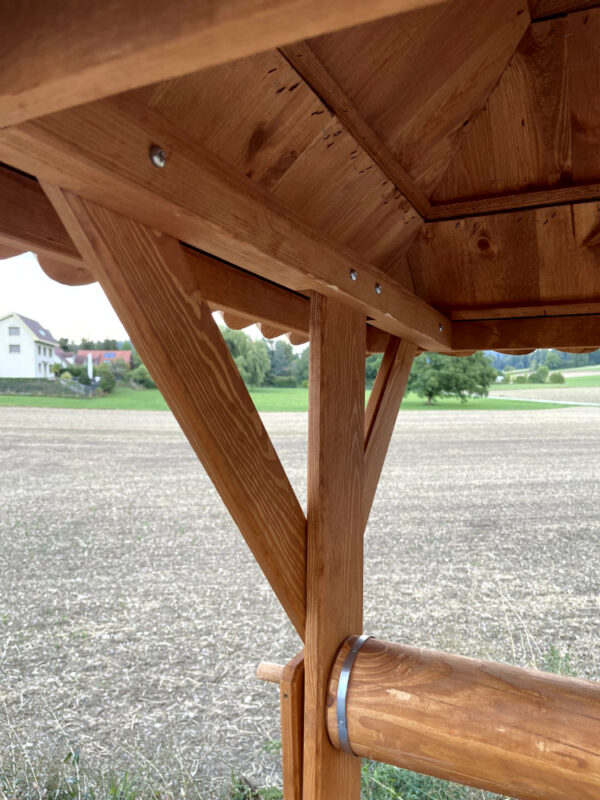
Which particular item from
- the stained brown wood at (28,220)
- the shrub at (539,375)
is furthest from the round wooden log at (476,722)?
the shrub at (539,375)

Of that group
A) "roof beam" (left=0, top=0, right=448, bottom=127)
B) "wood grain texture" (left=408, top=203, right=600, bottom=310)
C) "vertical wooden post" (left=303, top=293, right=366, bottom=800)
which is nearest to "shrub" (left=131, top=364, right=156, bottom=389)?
"wood grain texture" (left=408, top=203, right=600, bottom=310)

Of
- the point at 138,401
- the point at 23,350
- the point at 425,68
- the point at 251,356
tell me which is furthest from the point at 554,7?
the point at 138,401

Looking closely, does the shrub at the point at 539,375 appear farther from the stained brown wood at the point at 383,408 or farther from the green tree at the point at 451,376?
the stained brown wood at the point at 383,408

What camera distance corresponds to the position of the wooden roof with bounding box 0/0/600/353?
0.38m

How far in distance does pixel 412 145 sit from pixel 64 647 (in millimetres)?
7116

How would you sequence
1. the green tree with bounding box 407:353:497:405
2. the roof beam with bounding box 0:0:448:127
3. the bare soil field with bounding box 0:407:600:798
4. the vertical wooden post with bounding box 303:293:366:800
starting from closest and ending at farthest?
the roof beam with bounding box 0:0:448:127 < the vertical wooden post with bounding box 303:293:366:800 < the bare soil field with bounding box 0:407:600:798 < the green tree with bounding box 407:353:497:405

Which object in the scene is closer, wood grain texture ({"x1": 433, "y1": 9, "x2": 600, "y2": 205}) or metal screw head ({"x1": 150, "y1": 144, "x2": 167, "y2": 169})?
metal screw head ({"x1": 150, "y1": 144, "x2": 167, "y2": 169})

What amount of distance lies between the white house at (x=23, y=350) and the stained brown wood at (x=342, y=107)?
32.9ft

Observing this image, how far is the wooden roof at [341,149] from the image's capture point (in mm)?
385

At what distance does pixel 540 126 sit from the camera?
1.29 m

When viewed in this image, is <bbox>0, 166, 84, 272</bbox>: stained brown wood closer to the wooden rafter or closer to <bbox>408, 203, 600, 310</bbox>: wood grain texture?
the wooden rafter

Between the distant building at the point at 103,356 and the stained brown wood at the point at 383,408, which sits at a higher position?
the distant building at the point at 103,356

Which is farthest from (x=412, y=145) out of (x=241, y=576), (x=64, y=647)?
(x=241, y=576)

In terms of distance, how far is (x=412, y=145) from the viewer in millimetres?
1222
